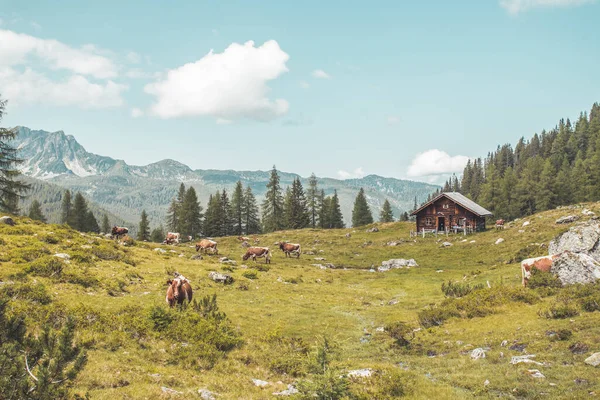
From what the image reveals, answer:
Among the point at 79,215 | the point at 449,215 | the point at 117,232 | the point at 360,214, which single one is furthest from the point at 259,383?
the point at 360,214

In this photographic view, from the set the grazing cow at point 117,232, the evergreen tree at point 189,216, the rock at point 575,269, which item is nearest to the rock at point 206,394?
the rock at point 575,269

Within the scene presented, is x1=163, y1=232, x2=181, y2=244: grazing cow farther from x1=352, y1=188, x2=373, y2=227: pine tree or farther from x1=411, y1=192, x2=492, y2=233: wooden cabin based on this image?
x1=352, y1=188, x2=373, y2=227: pine tree

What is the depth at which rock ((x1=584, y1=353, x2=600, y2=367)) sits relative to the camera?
10.6 metres

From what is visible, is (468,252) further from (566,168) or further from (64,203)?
(64,203)

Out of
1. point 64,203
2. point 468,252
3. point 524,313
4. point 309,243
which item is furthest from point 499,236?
A: point 64,203

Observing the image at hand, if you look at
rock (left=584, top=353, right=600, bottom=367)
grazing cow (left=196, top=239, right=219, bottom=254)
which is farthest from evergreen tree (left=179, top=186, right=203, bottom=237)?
rock (left=584, top=353, right=600, bottom=367)

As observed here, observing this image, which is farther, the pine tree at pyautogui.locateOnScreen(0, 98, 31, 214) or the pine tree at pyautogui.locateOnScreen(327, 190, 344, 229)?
the pine tree at pyautogui.locateOnScreen(327, 190, 344, 229)

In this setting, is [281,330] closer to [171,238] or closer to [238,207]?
[171,238]

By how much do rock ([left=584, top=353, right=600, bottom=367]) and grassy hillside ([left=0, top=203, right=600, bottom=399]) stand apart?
414 mm

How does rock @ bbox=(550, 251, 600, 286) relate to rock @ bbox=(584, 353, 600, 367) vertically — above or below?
above

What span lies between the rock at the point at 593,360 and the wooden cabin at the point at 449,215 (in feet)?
175

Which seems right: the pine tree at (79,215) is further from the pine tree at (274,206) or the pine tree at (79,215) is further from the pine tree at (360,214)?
the pine tree at (360,214)

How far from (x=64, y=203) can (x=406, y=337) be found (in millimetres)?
110733

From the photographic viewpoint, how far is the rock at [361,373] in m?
11.5
